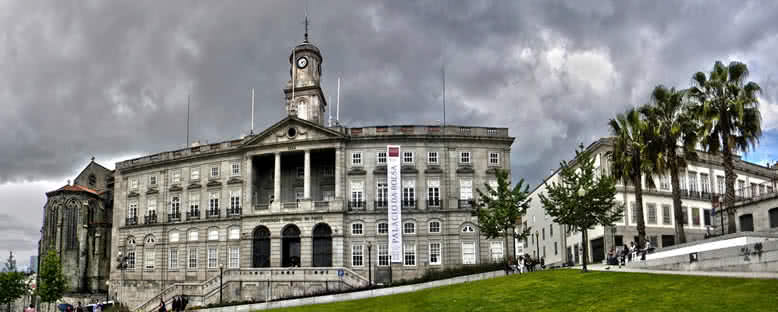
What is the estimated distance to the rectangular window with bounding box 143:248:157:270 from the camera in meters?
75.1

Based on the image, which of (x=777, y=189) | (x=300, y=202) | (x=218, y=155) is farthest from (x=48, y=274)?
(x=777, y=189)

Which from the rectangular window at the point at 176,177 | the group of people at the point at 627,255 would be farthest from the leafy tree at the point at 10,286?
the group of people at the point at 627,255

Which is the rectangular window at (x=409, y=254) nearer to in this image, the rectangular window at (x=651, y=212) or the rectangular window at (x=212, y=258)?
the rectangular window at (x=212, y=258)

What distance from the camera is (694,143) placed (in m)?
45.2

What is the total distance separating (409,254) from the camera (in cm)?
6450

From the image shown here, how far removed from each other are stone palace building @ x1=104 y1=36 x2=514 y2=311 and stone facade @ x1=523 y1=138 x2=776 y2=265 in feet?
26.3

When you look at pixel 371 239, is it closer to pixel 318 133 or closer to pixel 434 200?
pixel 434 200

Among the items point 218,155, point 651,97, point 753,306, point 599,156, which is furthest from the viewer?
point 218,155

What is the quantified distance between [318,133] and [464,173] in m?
14.9

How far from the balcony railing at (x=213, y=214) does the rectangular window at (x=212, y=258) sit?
334 centimetres

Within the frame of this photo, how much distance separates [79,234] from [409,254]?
5007 centimetres

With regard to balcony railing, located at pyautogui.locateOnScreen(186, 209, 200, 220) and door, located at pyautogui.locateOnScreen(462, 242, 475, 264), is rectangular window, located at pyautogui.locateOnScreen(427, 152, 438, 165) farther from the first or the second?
balcony railing, located at pyautogui.locateOnScreen(186, 209, 200, 220)

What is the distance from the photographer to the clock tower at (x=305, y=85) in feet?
251

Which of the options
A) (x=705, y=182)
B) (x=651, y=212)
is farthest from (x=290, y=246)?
(x=705, y=182)
